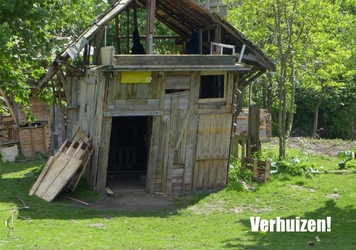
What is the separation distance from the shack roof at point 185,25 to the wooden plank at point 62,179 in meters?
3.00

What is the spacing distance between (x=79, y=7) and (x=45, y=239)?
975 centimetres

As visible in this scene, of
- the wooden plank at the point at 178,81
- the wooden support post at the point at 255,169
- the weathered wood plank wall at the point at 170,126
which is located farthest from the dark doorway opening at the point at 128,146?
the wooden plank at the point at 178,81

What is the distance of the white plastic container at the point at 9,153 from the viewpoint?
1088 inches

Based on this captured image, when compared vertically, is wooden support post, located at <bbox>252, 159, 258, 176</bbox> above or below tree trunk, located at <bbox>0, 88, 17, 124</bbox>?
below

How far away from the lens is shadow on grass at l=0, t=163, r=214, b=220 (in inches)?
648

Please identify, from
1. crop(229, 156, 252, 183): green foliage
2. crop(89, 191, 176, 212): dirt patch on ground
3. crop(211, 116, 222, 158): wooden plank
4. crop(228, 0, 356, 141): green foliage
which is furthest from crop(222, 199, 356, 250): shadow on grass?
crop(228, 0, 356, 141): green foliage

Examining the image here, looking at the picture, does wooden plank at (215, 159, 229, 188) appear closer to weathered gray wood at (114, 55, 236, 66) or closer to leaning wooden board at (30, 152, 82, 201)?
weathered gray wood at (114, 55, 236, 66)

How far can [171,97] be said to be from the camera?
60.5ft

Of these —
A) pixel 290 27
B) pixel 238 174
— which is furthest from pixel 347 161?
pixel 238 174

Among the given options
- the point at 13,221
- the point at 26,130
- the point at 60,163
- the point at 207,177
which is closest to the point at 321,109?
the point at 26,130

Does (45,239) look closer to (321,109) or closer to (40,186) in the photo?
(40,186)

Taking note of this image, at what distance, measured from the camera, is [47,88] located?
2422 cm

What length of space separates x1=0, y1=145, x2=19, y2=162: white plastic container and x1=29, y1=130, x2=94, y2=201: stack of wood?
9.45 metres

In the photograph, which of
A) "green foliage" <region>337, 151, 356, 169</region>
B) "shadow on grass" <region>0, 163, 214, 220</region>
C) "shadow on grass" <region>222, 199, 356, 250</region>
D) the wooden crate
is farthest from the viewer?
the wooden crate
